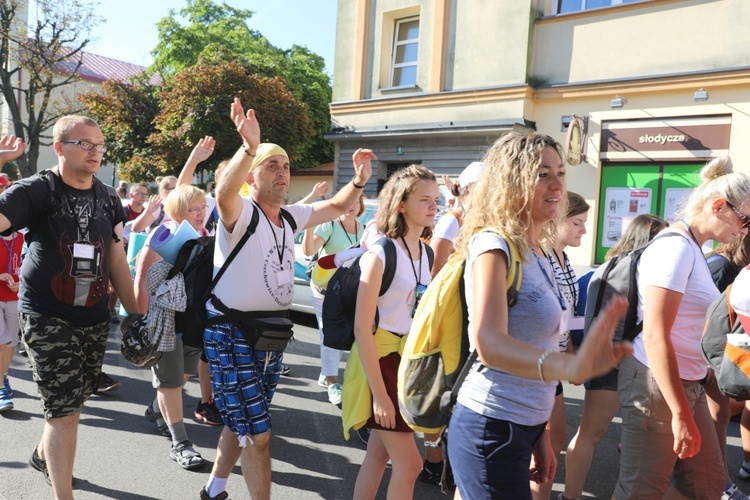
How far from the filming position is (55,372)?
10.5 ft

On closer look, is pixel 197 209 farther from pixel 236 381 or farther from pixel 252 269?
pixel 236 381

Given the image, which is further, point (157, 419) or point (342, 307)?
point (157, 419)

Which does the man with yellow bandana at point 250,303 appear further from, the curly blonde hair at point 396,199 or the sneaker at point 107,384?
the sneaker at point 107,384

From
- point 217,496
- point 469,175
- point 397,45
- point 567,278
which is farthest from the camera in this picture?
point 397,45

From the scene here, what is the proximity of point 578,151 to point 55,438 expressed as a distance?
12175 mm

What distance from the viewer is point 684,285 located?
2.44 metres

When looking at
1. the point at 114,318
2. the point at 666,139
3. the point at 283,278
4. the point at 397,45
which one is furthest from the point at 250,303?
the point at 397,45

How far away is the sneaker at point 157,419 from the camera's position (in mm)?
4723

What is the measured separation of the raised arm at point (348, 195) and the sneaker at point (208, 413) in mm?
2076

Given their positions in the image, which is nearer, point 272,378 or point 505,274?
point 505,274

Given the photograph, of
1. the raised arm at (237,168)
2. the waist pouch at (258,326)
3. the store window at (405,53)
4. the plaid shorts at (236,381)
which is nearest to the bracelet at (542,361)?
the raised arm at (237,168)

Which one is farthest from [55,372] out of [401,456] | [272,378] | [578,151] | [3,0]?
[3,0]

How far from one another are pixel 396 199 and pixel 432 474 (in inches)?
77.5

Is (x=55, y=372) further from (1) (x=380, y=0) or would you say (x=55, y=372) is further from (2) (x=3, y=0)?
(2) (x=3, y=0)
